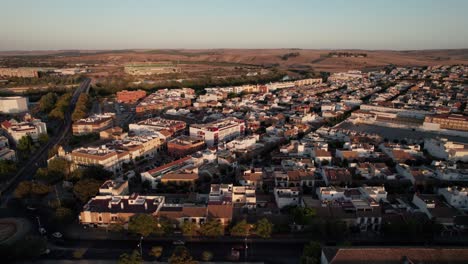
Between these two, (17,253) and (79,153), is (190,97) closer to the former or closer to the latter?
(79,153)

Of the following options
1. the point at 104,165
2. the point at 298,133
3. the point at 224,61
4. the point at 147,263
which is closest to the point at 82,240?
the point at 147,263

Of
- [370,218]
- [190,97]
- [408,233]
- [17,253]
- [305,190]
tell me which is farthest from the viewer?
[190,97]

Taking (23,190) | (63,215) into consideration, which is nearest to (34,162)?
(23,190)

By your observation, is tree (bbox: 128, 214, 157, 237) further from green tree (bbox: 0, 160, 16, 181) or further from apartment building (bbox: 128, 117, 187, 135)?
apartment building (bbox: 128, 117, 187, 135)

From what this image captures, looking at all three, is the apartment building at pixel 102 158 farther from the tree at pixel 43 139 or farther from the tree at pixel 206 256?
the tree at pixel 206 256

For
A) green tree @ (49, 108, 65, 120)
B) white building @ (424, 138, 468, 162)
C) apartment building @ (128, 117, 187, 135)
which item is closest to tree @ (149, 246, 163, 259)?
apartment building @ (128, 117, 187, 135)

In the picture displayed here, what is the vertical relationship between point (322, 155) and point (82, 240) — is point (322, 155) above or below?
above

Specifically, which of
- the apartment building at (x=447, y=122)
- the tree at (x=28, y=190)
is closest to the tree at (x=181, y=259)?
the tree at (x=28, y=190)

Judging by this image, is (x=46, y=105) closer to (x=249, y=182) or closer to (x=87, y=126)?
(x=87, y=126)
